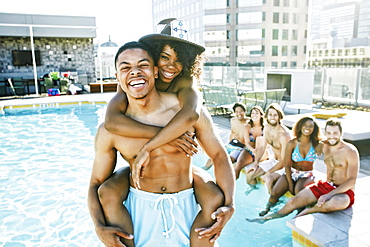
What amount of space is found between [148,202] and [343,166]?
9.60 feet

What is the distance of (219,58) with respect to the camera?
5791 centimetres

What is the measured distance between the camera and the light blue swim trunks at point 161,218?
1.62 meters

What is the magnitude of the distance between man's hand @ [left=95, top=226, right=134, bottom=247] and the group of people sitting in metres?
2.87

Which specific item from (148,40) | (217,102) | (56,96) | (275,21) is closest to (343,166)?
(148,40)

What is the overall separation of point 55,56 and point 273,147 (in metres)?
20.3

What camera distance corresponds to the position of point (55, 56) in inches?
869

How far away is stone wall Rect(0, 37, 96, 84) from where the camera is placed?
818 inches

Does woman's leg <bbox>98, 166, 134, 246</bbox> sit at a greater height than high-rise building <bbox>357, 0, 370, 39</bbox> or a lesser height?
lesser

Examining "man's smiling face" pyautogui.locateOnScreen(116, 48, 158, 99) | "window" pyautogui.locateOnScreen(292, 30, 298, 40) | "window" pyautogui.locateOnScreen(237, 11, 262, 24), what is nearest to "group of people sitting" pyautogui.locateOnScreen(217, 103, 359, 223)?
"man's smiling face" pyautogui.locateOnScreen(116, 48, 158, 99)

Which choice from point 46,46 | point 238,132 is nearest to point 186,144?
point 238,132

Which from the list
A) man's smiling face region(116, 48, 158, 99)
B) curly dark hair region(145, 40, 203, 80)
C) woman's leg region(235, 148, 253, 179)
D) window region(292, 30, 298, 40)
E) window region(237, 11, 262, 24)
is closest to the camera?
man's smiling face region(116, 48, 158, 99)

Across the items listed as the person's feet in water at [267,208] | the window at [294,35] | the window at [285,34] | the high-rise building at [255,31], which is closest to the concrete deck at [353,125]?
the person's feet in water at [267,208]

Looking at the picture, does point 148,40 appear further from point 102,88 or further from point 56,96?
point 102,88

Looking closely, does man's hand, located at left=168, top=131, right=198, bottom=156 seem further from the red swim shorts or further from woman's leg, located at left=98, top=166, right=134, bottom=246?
the red swim shorts
